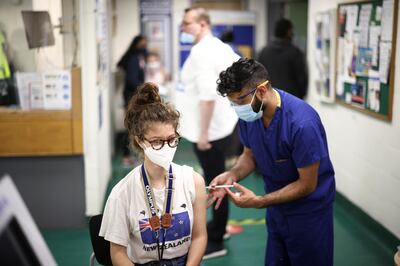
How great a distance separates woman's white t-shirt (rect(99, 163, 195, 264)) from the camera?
1.95 m

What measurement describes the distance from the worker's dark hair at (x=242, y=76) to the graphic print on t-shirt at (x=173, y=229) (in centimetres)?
57

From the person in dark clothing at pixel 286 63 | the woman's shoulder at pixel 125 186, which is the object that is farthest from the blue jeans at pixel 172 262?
the person in dark clothing at pixel 286 63

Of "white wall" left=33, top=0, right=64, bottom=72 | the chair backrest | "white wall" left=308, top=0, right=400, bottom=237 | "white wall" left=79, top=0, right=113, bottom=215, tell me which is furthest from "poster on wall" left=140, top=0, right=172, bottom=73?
the chair backrest

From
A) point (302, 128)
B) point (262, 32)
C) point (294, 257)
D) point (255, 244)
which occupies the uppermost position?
point (262, 32)

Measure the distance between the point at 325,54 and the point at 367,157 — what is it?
1305 millimetres

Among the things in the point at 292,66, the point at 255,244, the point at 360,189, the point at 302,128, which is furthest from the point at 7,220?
the point at 292,66

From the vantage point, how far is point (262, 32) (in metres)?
7.70

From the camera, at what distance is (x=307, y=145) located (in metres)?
2.16

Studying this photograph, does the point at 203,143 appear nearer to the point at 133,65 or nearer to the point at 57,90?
the point at 57,90

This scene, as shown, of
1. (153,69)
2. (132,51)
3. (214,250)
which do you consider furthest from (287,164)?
(153,69)

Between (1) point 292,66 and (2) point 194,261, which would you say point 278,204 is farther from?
(1) point 292,66

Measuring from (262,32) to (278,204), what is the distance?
5753 millimetres

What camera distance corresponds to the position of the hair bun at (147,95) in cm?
203

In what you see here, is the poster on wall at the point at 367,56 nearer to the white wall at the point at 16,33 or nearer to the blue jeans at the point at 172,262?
the blue jeans at the point at 172,262
